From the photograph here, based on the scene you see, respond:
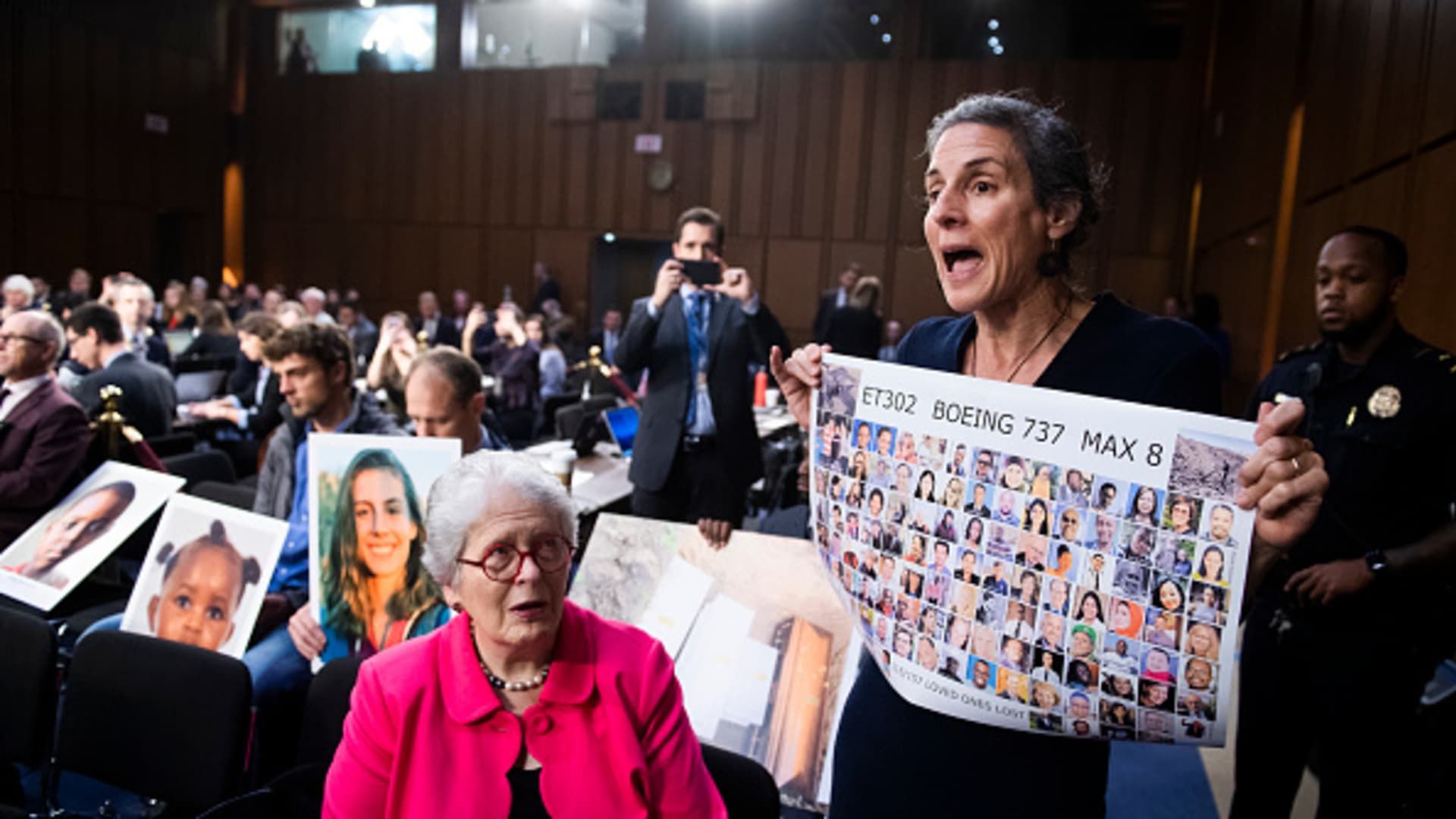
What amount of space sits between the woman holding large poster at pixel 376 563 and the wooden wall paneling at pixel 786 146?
11912mm

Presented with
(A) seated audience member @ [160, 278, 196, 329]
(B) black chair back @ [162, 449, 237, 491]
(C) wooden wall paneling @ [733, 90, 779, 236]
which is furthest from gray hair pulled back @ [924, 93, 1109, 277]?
(C) wooden wall paneling @ [733, 90, 779, 236]

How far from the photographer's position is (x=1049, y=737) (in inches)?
45.3

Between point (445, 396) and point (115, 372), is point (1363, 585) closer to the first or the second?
point (445, 396)

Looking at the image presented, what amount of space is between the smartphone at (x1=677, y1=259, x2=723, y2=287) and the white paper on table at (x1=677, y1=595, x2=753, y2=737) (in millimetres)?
1503

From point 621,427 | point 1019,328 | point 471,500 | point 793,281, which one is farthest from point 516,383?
point 1019,328

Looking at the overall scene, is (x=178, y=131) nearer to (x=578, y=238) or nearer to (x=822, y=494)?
(x=578, y=238)

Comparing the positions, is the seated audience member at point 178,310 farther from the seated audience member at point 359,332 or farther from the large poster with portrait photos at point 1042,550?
the large poster with portrait photos at point 1042,550

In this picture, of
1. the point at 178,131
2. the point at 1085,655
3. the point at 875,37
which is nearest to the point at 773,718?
→ the point at 1085,655

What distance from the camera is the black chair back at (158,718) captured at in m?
2.20

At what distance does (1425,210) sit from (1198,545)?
Answer: 155 inches

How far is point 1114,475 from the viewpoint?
0.99 m

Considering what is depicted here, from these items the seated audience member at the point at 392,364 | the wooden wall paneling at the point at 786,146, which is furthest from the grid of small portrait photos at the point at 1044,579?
the wooden wall paneling at the point at 786,146

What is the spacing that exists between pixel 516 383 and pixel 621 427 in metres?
3.19

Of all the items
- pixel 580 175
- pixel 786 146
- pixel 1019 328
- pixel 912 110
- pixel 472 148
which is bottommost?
pixel 1019 328
